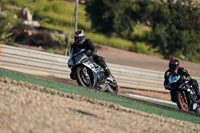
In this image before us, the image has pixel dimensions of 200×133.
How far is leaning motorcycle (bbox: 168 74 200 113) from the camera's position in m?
12.0

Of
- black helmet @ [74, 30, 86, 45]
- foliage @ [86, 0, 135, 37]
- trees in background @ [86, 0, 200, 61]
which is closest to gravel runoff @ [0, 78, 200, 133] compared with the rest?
black helmet @ [74, 30, 86, 45]

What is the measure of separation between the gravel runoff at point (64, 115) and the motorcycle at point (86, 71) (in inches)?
119

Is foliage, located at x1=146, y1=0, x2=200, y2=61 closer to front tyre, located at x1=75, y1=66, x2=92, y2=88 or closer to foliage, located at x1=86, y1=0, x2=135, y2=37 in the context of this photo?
foliage, located at x1=86, y1=0, x2=135, y2=37

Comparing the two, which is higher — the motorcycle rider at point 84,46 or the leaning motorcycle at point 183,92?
the motorcycle rider at point 84,46

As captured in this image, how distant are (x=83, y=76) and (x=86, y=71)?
19 cm

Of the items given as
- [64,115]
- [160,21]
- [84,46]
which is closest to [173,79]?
[84,46]

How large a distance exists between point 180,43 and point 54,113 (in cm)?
2731

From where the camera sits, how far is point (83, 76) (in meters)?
11.9

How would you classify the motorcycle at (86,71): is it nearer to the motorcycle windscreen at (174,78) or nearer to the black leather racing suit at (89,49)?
the black leather racing suit at (89,49)

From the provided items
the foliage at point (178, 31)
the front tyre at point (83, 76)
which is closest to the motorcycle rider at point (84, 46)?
the front tyre at point (83, 76)

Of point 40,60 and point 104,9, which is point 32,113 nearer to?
point 40,60

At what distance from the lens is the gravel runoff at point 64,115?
5.91 meters

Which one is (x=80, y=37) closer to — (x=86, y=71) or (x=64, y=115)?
(x=86, y=71)

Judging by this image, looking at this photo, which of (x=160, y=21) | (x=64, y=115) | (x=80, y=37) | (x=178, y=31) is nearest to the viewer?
(x=64, y=115)
